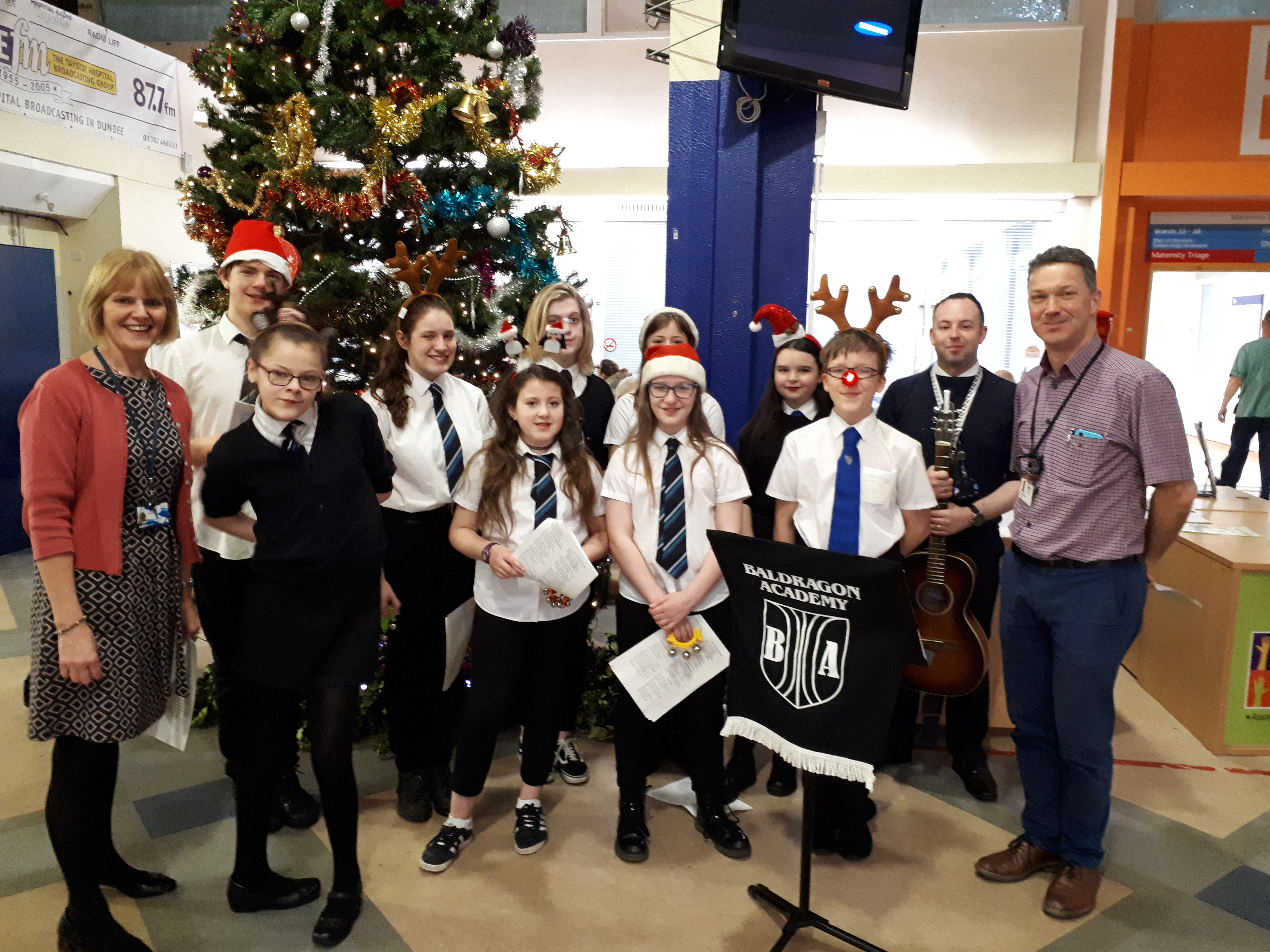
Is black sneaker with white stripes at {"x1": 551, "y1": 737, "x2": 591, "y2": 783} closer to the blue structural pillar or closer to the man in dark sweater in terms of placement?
the man in dark sweater

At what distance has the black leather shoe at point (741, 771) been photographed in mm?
2977

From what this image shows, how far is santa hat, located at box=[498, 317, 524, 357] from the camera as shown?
309 centimetres

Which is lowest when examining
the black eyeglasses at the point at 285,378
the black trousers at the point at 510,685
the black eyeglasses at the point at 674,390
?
the black trousers at the point at 510,685

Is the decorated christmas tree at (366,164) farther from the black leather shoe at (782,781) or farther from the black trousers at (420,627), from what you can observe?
the black leather shoe at (782,781)

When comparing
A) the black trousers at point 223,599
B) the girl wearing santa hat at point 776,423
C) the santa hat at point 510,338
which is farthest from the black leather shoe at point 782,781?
the santa hat at point 510,338

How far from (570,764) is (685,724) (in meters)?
0.73

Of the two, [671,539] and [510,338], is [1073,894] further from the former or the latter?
[510,338]

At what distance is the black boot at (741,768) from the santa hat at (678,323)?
1.45 m

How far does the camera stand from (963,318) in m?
2.91

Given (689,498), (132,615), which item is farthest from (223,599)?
(689,498)

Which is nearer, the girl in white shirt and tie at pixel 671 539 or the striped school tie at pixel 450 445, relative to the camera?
the girl in white shirt and tie at pixel 671 539

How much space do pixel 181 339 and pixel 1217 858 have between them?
11.8 ft

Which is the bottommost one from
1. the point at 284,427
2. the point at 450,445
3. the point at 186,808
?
the point at 186,808

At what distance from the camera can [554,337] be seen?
3.11 m
